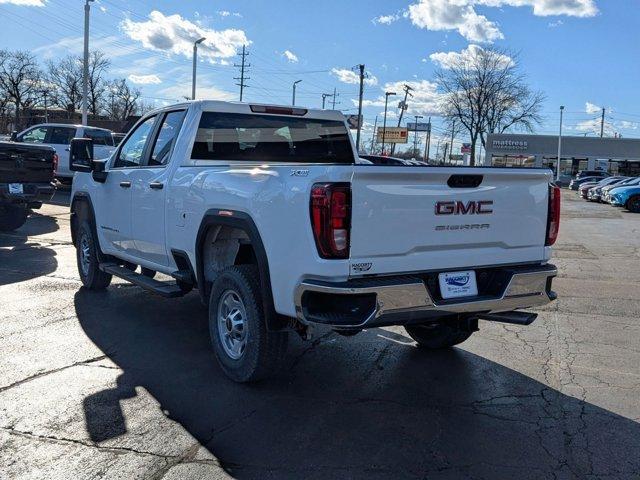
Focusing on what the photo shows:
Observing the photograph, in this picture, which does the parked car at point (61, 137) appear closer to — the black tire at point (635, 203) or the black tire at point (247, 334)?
the black tire at point (247, 334)

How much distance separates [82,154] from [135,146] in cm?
72

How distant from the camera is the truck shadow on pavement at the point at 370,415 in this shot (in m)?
3.32

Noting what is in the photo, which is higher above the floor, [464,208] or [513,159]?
[513,159]

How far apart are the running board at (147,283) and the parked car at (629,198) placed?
2383cm

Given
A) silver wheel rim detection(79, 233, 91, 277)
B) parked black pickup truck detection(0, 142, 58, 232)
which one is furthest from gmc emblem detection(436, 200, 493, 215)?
parked black pickup truck detection(0, 142, 58, 232)

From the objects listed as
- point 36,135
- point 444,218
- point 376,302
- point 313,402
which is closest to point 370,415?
point 313,402

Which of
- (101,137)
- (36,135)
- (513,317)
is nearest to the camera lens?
(513,317)

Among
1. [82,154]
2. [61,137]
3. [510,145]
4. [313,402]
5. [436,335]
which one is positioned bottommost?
[313,402]

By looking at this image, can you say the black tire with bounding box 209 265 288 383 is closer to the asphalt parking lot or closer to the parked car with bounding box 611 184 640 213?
the asphalt parking lot

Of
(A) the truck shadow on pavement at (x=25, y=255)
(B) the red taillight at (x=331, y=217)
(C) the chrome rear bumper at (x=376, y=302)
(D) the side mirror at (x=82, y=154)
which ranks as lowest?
(A) the truck shadow on pavement at (x=25, y=255)

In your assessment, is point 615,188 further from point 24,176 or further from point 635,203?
point 24,176

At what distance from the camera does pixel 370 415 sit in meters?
3.94

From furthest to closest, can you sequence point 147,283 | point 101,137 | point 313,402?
point 101,137 → point 147,283 → point 313,402

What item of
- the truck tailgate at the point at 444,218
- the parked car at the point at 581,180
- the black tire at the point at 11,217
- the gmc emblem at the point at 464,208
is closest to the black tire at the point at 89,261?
the truck tailgate at the point at 444,218
